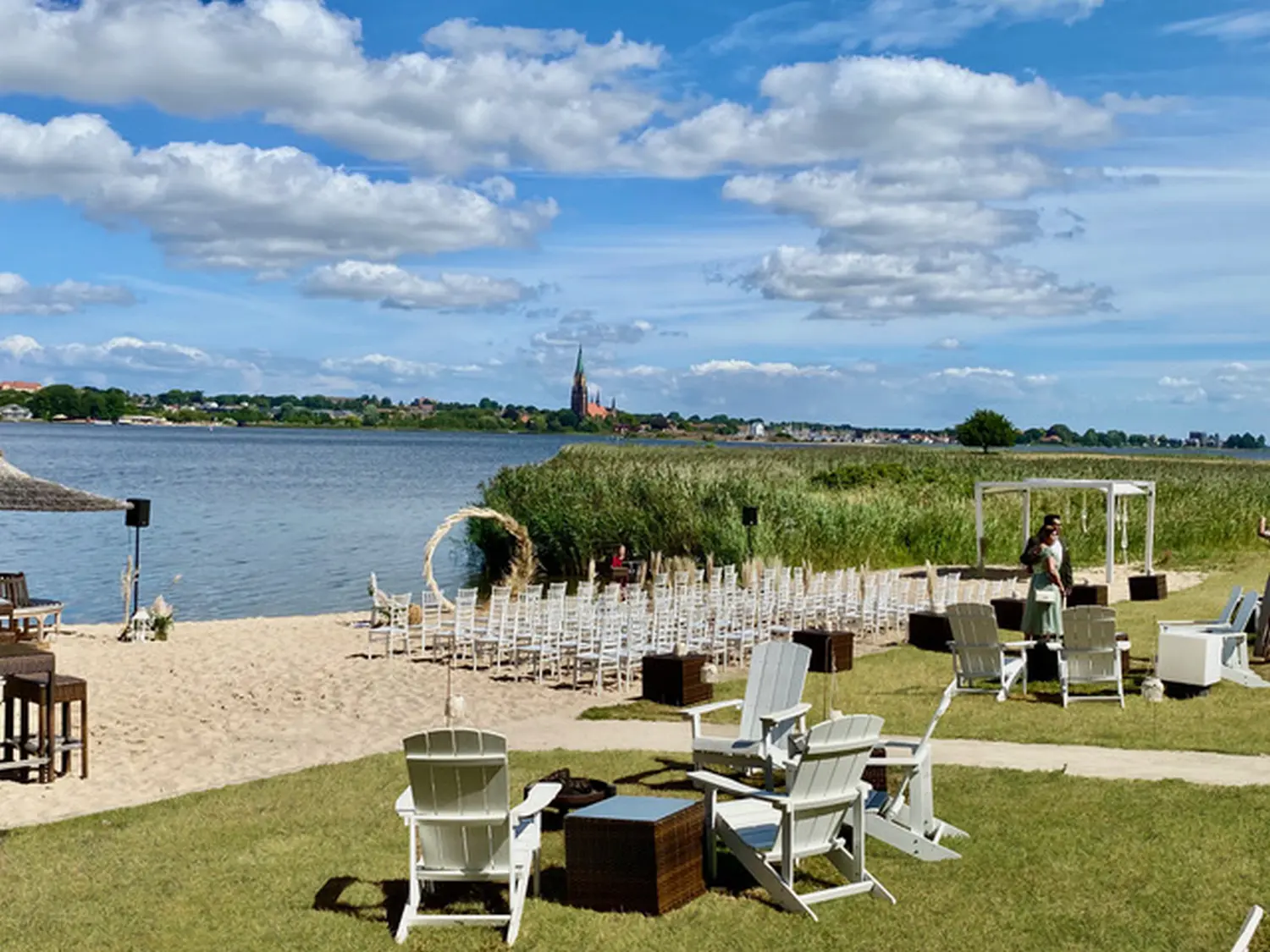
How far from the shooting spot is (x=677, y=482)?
29922 millimetres

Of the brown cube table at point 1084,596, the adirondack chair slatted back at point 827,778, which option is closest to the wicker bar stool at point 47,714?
the adirondack chair slatted back at point 827,778

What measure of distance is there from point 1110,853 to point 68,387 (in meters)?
204

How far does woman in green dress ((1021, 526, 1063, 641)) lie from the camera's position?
1349cm

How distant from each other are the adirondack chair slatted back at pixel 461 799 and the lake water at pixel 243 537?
20.1 m

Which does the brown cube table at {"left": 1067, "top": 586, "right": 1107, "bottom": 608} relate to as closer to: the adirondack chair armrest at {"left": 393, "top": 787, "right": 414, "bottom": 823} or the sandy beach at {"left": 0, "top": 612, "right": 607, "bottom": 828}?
the sandy beach at {"left": 0, "top": 612, "right": 607, "bottom": 828}

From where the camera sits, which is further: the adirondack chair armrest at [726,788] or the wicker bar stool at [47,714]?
the wicker bar stool at [47,714]

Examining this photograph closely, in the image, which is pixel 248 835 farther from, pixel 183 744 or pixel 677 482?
pixel 677 482

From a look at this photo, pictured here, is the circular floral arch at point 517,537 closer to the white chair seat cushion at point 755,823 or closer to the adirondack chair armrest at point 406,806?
the white chair seat cushion at point 755,823

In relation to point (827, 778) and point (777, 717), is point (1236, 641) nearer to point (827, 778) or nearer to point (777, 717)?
point (777, 717)

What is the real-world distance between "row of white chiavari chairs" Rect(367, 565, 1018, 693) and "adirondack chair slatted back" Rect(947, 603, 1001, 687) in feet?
11.2

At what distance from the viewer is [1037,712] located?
11953 millimetres

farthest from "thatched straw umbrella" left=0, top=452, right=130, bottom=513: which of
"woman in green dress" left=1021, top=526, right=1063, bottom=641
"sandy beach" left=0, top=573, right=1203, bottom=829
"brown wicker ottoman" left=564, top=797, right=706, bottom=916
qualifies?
"woman in green dress" left=1021, top=526, right=1063, bottom=641

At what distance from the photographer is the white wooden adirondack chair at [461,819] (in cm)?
631

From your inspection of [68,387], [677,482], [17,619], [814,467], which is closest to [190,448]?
[68,387]
